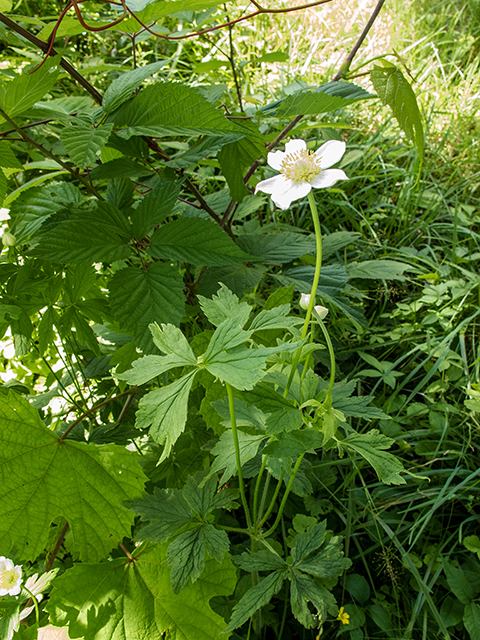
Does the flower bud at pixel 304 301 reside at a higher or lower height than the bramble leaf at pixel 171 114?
lower

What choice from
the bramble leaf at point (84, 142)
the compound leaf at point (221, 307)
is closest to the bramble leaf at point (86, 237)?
the bramble leaf at point (84, 142)

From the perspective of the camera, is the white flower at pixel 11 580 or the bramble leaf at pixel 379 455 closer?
the bramble leaf at pixel 379 455

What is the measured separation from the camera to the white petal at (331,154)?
602mm

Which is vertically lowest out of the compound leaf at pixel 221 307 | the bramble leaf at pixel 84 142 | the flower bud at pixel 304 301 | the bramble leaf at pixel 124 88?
the flower bud at pixel 304 301

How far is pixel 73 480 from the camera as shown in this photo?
2.42 ft

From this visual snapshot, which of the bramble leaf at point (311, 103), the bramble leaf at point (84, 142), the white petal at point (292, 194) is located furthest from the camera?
the bramble leaf at point (311, 103)

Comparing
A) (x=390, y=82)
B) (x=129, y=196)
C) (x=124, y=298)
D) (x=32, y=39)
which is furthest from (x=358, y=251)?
(x=32, y=39)

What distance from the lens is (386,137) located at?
2.18 meters

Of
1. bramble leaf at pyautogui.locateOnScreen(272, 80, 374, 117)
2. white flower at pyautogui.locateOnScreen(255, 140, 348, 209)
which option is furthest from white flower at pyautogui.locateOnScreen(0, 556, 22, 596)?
bramble leaf at pyautogui.locateOnScreen(272, 80, 374, 117)

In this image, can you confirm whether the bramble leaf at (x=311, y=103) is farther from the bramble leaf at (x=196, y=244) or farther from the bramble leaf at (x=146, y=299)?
the bramble leaf at (x=146, y=299)

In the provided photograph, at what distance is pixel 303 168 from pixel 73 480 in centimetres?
62

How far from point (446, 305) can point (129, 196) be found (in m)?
1.10

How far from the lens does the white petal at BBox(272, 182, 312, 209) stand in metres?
0.58

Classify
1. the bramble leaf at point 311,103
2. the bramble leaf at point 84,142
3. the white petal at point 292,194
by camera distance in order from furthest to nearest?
the bramble leaf at point 311,103 < the bramble leaf at point 84,142 < the white petal at point 292,194
